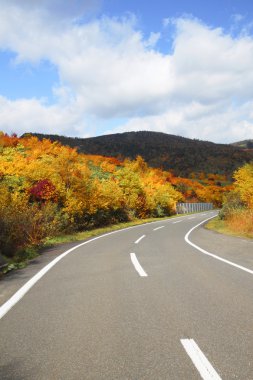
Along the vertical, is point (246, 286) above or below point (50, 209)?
below

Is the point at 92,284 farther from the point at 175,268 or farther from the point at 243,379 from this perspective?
the point at 243,379

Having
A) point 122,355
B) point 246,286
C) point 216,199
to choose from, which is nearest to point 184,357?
point 122,355

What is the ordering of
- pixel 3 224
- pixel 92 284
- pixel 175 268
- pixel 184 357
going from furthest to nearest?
pixel 3 224, pixel 175 268, pixel 92 284, pixel 184 357

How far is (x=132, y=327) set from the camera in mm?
4527

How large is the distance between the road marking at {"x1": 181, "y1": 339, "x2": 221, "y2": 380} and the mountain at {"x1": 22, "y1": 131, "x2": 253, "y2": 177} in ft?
361

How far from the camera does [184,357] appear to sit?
11.7ft

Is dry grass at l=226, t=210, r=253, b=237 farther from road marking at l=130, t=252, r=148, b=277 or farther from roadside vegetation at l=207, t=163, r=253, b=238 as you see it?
road marking at l=130, t=252, r=148, b=277

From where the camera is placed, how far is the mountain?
→ 122562mm

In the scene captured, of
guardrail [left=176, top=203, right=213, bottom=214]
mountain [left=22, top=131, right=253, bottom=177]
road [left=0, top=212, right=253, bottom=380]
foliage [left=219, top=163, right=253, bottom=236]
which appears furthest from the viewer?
mountain [left=22, top=131, right=253, bottom=177]

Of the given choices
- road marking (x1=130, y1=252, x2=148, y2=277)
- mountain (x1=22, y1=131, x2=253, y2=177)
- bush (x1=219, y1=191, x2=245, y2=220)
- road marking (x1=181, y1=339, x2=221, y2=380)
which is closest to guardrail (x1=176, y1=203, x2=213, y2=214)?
bush (x1=219, y1=191, x2=245, y2=220)

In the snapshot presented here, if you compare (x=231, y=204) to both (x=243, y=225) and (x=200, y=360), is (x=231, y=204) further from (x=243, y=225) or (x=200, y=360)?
(x=200, y=360)

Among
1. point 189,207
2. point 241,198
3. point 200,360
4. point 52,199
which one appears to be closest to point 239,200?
point 241,198

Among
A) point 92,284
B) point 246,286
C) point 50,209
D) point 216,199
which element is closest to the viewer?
point 246,286

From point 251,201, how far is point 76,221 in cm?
1285
